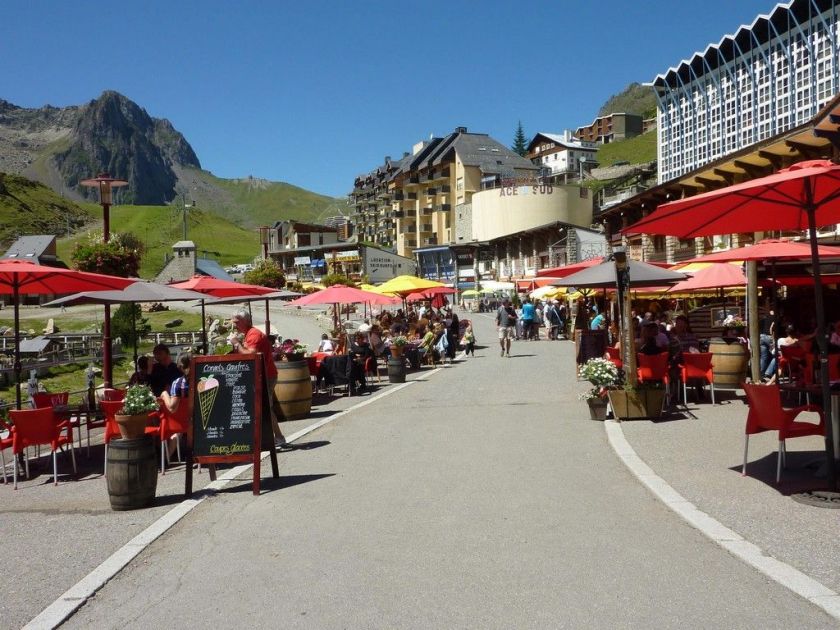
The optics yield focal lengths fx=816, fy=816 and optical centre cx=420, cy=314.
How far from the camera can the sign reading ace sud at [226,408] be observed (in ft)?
26.1

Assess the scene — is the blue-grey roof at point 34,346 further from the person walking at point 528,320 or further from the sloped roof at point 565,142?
the sloped roof at point 565,142

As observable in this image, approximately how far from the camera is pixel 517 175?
3969 inches

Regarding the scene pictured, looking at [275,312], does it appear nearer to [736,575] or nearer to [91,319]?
[91,319]

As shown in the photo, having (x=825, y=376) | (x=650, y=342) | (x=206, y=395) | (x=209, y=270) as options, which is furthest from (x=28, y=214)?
(x=825, y=376)

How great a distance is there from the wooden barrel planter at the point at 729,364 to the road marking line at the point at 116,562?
832cm

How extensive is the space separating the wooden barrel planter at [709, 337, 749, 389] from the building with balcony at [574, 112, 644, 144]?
6043 inches

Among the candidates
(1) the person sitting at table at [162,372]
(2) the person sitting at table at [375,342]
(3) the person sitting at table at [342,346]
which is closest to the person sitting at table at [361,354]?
(2) the person sitting at table at [375,342]

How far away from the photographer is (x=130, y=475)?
7.42 meters

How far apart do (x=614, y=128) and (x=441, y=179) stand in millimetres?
71173

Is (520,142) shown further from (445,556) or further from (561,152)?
(445,556)

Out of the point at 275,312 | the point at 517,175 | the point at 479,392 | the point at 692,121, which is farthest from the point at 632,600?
the point at 517,175

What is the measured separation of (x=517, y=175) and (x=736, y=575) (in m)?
98.2

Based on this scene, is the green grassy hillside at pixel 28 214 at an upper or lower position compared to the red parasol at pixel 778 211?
upper

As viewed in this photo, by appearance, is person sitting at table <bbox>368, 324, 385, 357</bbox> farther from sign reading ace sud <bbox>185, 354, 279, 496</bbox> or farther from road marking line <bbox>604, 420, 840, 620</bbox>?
road marking line <bbox>604, 420, 840, 620</bbox>
